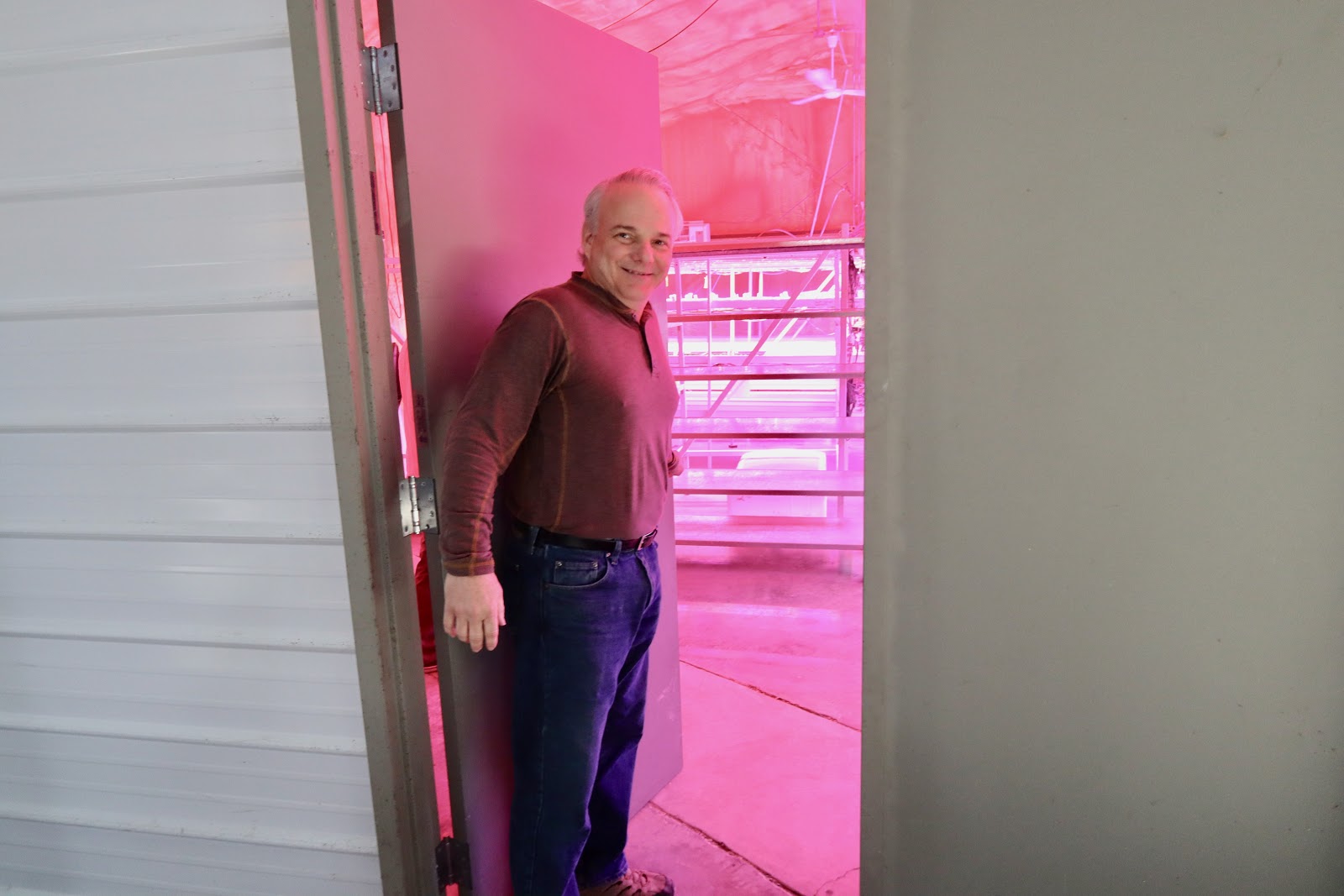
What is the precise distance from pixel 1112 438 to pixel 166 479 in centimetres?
140

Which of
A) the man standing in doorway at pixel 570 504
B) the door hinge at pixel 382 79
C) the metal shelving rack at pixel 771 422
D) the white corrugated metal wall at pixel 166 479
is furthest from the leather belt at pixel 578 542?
the metal shelving rack at pixel 771 422

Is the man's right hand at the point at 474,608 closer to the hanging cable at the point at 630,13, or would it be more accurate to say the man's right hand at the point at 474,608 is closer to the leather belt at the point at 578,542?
the leather belt at the point at 578,542

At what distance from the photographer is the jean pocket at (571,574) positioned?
149 centimetres

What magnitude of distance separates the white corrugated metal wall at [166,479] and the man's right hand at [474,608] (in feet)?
0.66

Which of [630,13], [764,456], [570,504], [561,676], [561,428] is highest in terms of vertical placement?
[630,13]

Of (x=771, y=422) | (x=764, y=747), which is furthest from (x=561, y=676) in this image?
(x=771, y=422)

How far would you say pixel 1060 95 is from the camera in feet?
3.14

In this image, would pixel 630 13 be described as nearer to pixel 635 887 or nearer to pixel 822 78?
pixel 822 78

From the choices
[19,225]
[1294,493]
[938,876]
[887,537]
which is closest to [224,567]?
[19,225]

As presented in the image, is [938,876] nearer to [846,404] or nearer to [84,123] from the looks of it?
[84,123]

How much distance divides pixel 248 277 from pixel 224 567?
0.49 meters

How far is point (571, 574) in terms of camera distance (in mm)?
1491

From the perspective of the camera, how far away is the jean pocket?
1490 millimetres

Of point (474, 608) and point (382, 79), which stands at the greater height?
point (382, 79)
